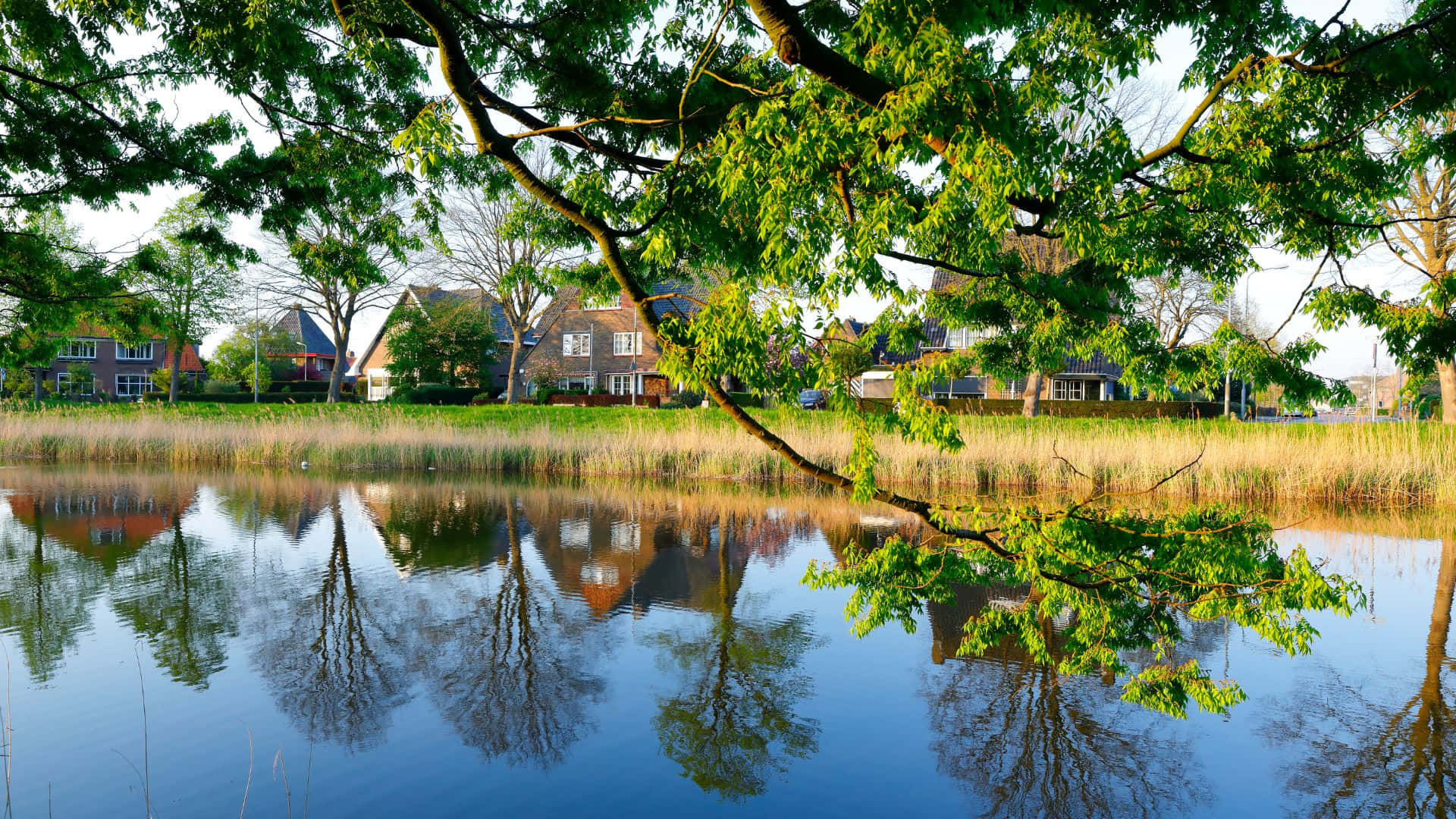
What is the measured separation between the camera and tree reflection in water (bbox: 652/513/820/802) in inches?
187

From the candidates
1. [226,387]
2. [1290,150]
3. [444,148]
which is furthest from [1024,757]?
[226,387]

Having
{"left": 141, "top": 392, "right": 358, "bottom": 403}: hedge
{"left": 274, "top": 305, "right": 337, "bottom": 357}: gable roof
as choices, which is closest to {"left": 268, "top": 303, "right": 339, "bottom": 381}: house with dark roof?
{"left": 274, "top": 305, "right": 337, "bottom": 357}: gable roof

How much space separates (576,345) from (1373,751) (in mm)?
50665

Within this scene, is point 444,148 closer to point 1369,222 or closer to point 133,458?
point 1369,222

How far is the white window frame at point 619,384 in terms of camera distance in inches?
2074

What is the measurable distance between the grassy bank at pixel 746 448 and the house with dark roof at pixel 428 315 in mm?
20903

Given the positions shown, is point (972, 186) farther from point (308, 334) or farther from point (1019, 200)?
point (308, 334)

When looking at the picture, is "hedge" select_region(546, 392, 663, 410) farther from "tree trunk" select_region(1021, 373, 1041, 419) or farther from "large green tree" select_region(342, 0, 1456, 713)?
"large green tree" select_region(342, 0, 1456, 713)

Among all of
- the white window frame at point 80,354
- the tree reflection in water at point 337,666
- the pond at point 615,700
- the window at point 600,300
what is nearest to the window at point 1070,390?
the pond at point 615,700

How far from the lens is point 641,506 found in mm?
13945

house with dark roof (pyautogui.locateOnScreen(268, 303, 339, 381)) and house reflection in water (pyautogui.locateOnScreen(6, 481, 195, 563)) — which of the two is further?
house with dark roof (pyautogui.locateOnScreen(268, 303, 339, 381))

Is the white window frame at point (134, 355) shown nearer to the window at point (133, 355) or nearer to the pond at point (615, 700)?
the window at point (133, 355)

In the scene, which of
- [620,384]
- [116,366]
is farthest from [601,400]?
[116,366]

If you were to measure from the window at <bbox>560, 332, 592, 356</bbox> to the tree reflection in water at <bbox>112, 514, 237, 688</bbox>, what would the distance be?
1700 inches
